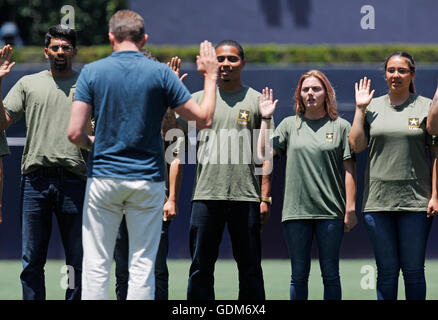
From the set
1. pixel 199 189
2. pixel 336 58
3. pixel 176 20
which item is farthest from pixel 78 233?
pixel 176 20

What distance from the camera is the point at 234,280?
895 centimetres

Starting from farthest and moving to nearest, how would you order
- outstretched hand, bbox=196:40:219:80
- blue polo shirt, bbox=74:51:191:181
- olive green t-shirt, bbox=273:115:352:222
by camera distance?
olive green t-shirt, bbox=273:115:352:222
outstretched hand, bbox=196:40:219:80
blue polo shirt, bbox=74:51:191:181

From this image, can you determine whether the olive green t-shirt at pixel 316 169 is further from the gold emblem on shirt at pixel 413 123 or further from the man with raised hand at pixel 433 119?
the man with raised hand at pixel 433 119

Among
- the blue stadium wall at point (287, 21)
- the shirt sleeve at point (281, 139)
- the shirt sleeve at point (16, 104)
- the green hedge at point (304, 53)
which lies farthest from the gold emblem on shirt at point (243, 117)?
the blue stadium wall at point (287, 21)

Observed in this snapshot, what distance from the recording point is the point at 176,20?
64.2 feet

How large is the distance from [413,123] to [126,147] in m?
2.27

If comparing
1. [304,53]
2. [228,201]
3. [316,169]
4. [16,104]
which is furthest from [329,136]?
[304,53]

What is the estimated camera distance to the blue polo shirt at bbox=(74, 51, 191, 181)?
5.20 m

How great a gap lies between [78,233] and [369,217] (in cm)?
210

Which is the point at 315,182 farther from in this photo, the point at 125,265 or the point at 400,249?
the point at 125,265

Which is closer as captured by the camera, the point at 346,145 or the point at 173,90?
the point at 173,90

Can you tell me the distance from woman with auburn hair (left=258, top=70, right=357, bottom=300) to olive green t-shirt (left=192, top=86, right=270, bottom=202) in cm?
14

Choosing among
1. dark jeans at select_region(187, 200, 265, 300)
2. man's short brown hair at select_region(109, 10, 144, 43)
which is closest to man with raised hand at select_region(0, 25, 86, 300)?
dark jeans at select_region(187, 200, 265, 300)

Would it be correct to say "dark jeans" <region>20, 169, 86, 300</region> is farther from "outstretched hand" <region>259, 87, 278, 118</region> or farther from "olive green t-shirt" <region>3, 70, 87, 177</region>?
"outstretched hand" <region>259, 87, 278, 118</region>
